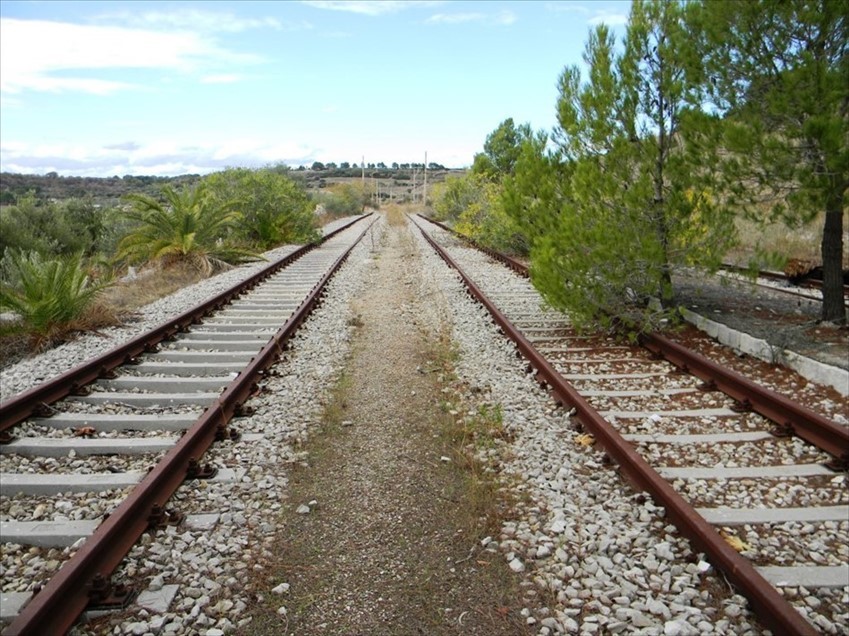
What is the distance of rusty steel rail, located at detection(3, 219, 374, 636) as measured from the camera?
2.71 m

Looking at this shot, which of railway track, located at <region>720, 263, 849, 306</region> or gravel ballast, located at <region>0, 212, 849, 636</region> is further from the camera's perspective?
railway track, located at <region>720, 263, 849, 306</region>

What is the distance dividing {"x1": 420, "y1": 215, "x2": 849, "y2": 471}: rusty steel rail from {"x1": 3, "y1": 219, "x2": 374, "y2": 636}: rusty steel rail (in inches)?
162

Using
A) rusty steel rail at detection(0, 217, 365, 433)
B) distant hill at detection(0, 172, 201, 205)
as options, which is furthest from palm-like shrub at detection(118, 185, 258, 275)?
distant hill at detection(0, 172, 201, 205)

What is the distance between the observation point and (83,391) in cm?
559

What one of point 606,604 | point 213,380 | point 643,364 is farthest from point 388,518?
point 643,364

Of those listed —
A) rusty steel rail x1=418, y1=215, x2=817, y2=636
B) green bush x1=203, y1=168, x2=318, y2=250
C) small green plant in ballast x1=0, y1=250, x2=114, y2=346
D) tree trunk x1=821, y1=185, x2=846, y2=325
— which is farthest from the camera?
green bush x1=203, y1=168, x2=318, y2=250

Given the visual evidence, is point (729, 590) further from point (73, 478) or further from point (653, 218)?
point (653, 218)

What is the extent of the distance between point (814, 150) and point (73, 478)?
6.86 metres

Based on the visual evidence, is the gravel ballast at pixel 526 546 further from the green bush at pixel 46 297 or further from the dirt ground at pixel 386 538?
the green bush at pixel 46 297

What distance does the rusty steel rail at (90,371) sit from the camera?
483 cm

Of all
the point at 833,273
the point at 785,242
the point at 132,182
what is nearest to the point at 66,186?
the point at 132,182

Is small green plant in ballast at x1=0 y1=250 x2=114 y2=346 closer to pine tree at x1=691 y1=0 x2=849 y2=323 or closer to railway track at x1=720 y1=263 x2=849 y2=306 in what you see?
pine tree at x1=691 y1=0 x2=849 y2=323

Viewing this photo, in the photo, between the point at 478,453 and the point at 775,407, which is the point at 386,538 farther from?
the point at 775,407

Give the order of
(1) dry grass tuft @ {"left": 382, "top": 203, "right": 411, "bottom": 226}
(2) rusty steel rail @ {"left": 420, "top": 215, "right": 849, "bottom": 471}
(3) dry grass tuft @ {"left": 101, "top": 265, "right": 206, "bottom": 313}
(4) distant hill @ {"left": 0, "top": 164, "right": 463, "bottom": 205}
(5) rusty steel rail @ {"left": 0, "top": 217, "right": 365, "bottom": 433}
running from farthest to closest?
(4) distant hill @ {"left": 0, "top": 164, "right": 463, "bottom": 205} < (1) dry grass tuft @ {"left": 382, "top": 203, "right": 411, "bottom": 226} < (3) dry grass tuft @ {"left": 101, "top": 265, "right": 206, "bottom": 313} < (5) rusty steel rail @ {"left": 0, "top": 217, "right": 365, "bottom": 433} < (2) rusty steel rail @ {"left": 420, "top": 215, "right": 849, "bottom": 471}
